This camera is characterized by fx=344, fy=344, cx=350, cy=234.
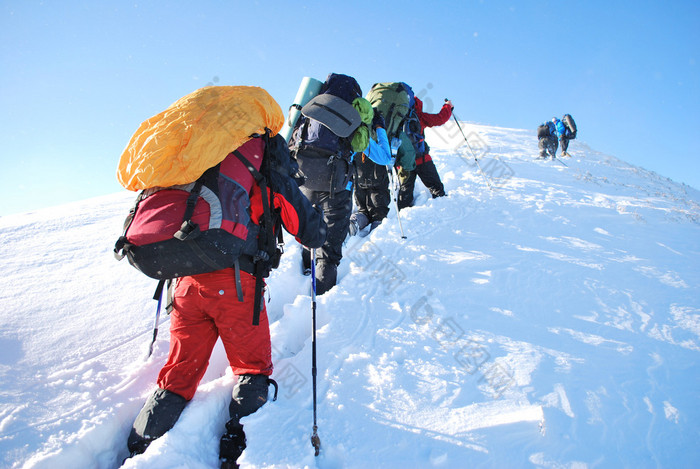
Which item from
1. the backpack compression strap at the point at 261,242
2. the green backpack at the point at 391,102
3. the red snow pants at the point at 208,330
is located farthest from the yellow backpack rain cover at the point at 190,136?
the green backpack at the point at 391,102

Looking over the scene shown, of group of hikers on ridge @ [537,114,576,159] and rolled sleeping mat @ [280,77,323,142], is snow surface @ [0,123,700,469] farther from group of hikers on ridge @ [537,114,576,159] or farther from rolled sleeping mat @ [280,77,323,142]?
group of hikers on ridge @ [537,114,576,159]

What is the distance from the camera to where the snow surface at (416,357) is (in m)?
2.02

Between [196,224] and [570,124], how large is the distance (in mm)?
17957

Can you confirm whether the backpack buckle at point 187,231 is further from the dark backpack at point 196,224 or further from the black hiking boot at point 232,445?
the black hiking boot at point 232,445

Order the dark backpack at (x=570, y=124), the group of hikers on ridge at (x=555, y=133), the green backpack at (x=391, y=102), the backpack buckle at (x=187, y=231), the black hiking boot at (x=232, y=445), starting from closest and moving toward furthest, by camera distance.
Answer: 1. the backpack buckle at (x=187, y=231)
2. the black hiking boot at (x=232, y=445)
3. the green backpack at (x=391, y=102)
4. the group of hikers on ridge at (x=555, y=133)
5. the dark backpack at (x=570, y=124)

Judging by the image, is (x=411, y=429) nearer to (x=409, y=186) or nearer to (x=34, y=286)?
(x=34, y=286)

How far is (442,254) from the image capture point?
4.54 metres

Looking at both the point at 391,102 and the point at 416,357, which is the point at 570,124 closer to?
the point at 391,102

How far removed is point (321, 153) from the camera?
3.91 meters

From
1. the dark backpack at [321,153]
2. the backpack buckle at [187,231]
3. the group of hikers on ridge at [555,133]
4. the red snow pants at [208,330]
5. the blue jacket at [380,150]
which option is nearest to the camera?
the backpack buckle at [187,231]

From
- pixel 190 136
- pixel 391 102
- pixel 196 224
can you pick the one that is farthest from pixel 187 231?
pixel 391 102

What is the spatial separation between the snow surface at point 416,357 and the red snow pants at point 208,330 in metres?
0.21

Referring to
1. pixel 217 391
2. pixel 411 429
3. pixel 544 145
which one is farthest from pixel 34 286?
pixel 544 145

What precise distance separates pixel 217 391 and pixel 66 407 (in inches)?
39.7
